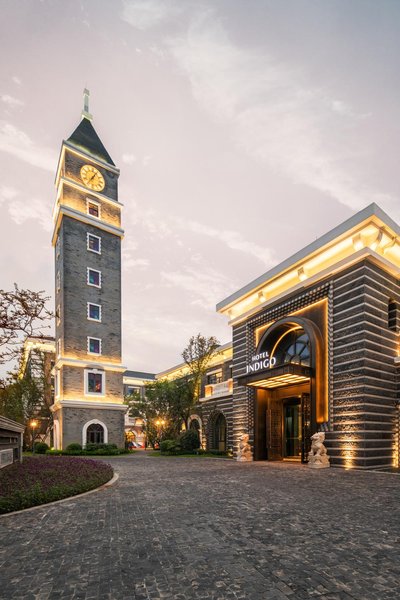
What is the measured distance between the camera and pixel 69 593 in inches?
A: 166

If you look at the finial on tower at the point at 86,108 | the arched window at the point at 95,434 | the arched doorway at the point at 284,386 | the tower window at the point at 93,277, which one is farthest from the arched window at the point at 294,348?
the finial on tower at the point at 86,108

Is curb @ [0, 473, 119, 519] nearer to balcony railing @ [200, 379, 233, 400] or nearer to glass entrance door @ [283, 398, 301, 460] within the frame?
glass entrance door @ [283, 398, 301, 460]

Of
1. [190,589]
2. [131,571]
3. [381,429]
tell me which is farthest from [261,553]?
[381,429]

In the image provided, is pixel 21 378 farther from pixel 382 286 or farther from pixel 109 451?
pixel 382 286

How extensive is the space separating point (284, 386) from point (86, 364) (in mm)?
18221

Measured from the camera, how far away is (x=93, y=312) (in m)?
34.3

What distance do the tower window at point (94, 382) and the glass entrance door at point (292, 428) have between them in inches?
688

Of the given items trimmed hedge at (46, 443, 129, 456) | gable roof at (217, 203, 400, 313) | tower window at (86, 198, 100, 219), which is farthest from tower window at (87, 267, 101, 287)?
gable roof at (217, 203, 400, 313)

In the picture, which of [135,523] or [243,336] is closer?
[135,523]

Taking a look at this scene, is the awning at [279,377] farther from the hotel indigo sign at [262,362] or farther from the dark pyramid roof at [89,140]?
the dark pyramid roof at [89,140]

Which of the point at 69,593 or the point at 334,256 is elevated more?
the point at 334,256

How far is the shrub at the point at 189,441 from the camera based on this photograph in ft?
94.4

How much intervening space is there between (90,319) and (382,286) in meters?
24.9

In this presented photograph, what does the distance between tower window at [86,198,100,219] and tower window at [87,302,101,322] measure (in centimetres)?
888
